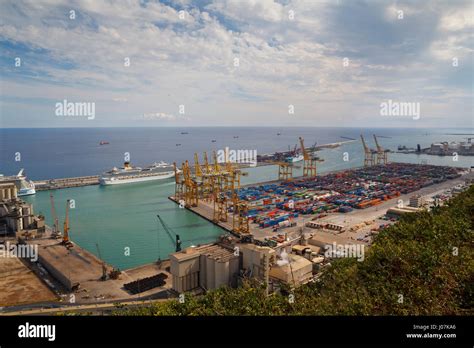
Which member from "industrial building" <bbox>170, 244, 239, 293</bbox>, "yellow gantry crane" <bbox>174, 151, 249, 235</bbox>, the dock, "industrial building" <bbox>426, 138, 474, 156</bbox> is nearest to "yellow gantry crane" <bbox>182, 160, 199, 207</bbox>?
"yellow gantry crane" <bbox>174, 151, 249, 235</bbox>

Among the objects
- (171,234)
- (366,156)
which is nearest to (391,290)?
(171,234)

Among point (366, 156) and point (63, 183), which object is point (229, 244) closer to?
point (63, 183)

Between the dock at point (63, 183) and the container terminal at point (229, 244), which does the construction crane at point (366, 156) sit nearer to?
the container terminal at point (229, 244)

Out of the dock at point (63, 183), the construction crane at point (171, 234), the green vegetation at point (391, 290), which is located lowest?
the construction crane at point (171, 234)

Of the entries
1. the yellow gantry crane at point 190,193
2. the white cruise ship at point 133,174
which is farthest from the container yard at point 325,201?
the white cruise ship at point 133,174

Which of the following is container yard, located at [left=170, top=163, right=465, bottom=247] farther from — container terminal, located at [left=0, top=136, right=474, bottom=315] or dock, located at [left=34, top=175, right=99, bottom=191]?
dock, located at [left=34, top=175, right=99, bottom=191]
